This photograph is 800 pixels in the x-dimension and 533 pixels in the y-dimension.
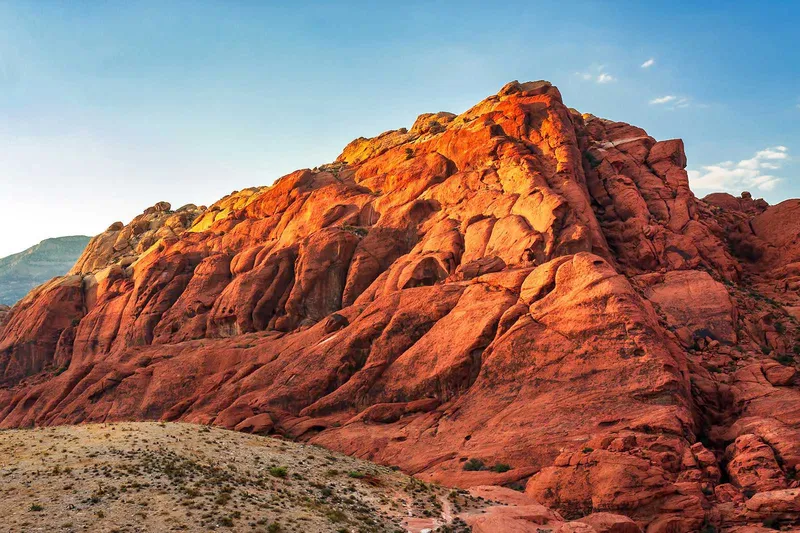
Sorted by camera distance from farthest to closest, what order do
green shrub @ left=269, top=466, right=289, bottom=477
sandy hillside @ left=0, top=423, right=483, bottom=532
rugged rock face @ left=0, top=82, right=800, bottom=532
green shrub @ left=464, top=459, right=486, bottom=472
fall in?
green shrub @ left=464, top=459, right=486, bottom=472
rugged rock face @ left=0, top=82, right=800, bottom=532
green shrub @ left=269, top=466, right=289, bottom=477
sandy hillside @ left=0, top=423, right=483, bottom=532

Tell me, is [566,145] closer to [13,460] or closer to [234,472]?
[234,472]

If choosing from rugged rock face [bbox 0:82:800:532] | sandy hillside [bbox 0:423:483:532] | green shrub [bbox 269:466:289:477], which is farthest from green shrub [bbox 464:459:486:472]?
green shrub [bbox 269:466:289:477]

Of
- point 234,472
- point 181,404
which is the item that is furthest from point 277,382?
point 234,472

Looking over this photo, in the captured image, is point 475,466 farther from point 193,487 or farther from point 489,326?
point 193,487

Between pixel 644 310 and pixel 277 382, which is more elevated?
pixel 644 310

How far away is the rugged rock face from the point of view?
3077 cm

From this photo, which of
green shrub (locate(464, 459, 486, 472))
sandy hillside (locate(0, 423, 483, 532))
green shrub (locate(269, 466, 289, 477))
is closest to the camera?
sandy hillside (locate(0, 423, 483, 532))

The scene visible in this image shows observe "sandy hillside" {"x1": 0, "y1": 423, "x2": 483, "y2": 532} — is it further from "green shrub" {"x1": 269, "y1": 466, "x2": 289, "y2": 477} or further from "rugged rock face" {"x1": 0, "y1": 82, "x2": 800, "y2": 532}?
"rugged rock face" {"x1": 0, "y1": 82, "x2": 800, "y2": 532}

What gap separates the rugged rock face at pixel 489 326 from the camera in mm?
30766

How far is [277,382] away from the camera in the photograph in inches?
1844

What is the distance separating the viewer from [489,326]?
1609 inches

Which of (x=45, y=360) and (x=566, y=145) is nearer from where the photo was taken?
(x=566, y=145)

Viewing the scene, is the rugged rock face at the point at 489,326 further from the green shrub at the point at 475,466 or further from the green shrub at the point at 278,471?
the green shrub at the point at 278,471

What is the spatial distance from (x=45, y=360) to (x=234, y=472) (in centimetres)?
5974
